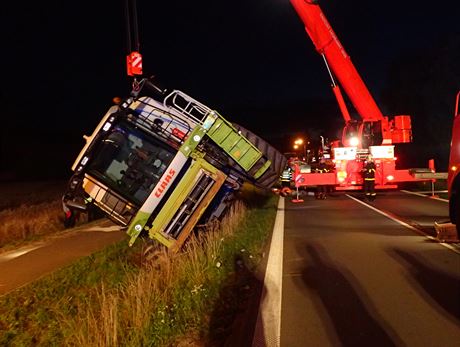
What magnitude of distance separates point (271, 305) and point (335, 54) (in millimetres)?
14188

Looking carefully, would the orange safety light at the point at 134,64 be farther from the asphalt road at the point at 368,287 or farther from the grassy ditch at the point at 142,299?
the asphalt road at the point at 368,287

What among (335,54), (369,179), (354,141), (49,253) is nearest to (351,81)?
(335,54)

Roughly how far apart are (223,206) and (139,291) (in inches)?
218

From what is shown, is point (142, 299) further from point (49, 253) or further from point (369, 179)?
point (369, 179)

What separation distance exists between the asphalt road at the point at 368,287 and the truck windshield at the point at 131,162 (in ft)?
9.37

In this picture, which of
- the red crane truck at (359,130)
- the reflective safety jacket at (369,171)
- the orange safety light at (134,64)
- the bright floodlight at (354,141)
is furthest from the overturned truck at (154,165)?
the bright floodlight at (354,141)

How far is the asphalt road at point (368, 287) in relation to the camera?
5.05 meters

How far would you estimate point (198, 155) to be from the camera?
900 cm

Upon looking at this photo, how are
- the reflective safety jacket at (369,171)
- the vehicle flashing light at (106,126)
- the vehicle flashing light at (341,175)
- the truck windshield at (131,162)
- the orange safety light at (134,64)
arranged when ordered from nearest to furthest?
the vehicle flashing light at (106,126), the truck windshield at (131,162), the orange safety light at (134,64), the reflective safety jacket at (369,171), the vehicle flashing light at (341,175)

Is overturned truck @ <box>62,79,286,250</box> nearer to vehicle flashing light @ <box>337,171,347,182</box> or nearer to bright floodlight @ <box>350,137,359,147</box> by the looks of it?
vehicle flashing light @ <box>337,171,347,182</box>

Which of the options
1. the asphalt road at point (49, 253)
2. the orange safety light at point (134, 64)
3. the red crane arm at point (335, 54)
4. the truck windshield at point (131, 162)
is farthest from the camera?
the red crane arm at point (335, 54)

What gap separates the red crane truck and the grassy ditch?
945 cm

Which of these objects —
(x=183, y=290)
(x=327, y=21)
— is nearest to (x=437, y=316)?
(x=183, y=290)

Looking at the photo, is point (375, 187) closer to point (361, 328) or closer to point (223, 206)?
point (223, 206)
